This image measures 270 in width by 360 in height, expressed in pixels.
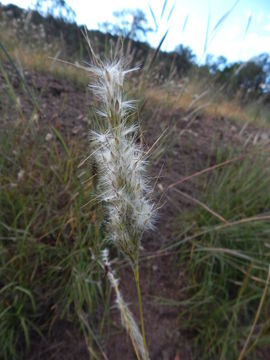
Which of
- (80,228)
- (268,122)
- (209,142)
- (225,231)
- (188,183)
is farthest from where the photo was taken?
(268,122)

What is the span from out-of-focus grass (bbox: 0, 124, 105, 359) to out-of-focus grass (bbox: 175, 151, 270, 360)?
1.64 feet

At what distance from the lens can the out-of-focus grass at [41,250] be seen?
1.20 metres

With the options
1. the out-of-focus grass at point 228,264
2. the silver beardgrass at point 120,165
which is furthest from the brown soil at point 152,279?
the silver beardgrass at point 120,165

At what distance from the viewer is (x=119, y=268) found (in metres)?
1.45

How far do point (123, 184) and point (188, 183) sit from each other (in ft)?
5.16

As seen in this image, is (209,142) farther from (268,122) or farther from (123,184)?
(123,184)

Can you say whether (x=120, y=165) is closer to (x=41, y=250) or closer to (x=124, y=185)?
(x=124, y=185)

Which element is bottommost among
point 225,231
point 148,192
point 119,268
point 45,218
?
point 119,268

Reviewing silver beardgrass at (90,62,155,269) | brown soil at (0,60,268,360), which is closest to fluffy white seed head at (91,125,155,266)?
silver beardgrass at (90,62,155,269)

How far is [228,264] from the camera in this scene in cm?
155

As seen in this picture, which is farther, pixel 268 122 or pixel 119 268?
pixel 268 122

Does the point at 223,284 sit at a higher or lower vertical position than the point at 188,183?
lower

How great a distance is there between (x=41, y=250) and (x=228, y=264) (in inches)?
38.1

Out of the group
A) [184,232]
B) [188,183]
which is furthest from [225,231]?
[188,183]
